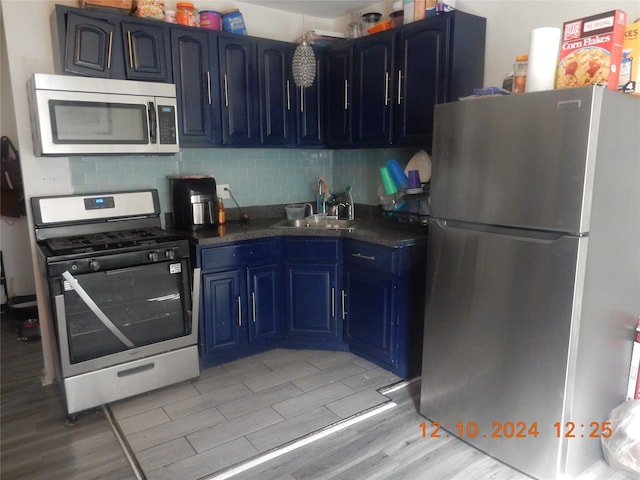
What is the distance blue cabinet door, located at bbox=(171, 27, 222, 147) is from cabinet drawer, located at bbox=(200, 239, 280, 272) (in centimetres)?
71

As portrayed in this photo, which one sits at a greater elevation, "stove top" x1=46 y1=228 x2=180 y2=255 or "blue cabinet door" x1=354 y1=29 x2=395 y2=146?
"blue cabinet door" x1=354 y1=29 x2=395 y2=146

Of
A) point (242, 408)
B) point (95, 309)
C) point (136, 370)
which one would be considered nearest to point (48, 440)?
point (136, 370)

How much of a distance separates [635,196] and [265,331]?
2.20m

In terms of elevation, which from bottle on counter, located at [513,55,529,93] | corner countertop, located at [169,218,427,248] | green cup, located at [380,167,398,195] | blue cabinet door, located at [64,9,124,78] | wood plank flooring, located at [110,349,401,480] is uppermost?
blue cabinet door, located at [64,9,124,78]

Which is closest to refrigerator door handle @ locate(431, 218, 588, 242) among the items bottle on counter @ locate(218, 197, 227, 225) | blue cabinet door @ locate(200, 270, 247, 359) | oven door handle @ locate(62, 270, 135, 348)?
blue cabinet door @ locate(200, 270, 247, 359)

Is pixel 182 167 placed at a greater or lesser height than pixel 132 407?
greater

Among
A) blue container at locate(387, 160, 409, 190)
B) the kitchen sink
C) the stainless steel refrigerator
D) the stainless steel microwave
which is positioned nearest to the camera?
the stainless steel refrigerator

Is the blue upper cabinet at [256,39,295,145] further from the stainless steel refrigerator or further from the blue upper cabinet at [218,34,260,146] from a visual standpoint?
the stainless steel refrigerator

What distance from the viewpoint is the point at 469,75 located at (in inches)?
101

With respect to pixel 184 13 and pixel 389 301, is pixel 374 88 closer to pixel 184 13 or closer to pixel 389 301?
pixel 184 13

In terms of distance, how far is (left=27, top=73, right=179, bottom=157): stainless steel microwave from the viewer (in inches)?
91.0

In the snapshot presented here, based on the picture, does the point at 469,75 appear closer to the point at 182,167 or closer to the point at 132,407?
the point at 182,167

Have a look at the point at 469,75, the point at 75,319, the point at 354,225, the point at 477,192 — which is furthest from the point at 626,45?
the point at 75,319

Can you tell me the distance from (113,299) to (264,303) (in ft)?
3.18
